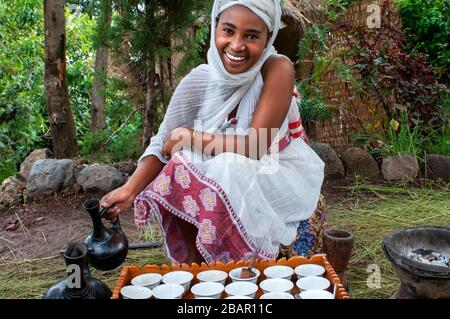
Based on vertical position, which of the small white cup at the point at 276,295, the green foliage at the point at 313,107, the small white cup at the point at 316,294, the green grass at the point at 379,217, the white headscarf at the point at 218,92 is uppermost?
the white headscarf at the point at 218,92

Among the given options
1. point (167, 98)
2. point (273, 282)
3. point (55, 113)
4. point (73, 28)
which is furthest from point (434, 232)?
point (73, 28)

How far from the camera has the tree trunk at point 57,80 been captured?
4.23 m

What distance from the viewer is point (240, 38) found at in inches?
87.2

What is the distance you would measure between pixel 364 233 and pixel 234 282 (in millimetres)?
1774

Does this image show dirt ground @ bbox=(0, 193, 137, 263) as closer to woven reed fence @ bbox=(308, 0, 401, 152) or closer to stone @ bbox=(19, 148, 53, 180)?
stone @ bbox=(19, 148, 53, 180)

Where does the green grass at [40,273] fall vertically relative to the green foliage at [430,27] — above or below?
below

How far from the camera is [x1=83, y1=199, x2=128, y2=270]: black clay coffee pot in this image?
1.98m

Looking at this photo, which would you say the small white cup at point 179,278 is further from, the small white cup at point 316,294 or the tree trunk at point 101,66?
the tree trunk at point 101,66

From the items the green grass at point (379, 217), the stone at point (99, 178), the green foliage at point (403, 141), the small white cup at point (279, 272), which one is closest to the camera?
the small white cup at point (279, 272)

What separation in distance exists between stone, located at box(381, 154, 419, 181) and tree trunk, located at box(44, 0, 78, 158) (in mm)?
2997

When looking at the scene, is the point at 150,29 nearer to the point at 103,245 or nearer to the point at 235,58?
the point at 235,58

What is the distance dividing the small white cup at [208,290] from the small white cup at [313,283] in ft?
0.88

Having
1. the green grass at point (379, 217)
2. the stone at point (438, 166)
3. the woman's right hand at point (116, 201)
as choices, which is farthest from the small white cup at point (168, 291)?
the stone at point (438, 166)
